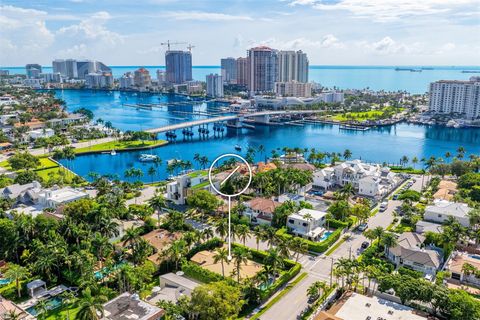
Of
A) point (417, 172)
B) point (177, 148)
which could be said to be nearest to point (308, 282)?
point (417, 172)

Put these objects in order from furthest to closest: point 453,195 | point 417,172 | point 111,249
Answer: point 417,172 → point 453,195 → point 111,249

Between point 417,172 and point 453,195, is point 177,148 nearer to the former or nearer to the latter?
point 417,172

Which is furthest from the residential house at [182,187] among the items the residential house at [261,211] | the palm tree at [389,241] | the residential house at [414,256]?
the residential house at [414,256]

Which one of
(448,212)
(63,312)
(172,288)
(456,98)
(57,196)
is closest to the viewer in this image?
(63,312)

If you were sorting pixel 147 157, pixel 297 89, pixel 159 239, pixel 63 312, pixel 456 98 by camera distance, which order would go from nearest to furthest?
pixel 63 312
pixel 159 239
pixel 147 157
pixel 456 98
pixel 297 89

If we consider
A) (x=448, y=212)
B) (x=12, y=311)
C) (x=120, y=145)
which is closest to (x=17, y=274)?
(x=12, y=311)

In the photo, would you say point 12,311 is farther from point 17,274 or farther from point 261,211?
point 261,211

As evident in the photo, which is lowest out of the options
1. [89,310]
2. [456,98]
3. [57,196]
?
[57,196]
